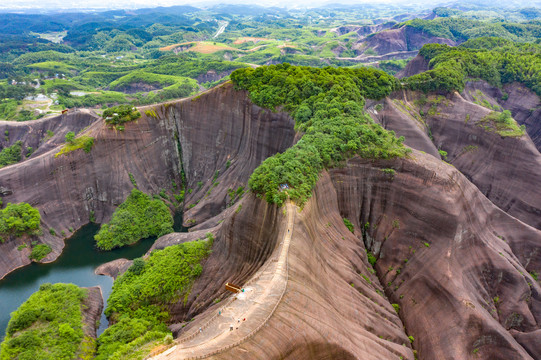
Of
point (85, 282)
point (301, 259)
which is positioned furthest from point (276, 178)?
point (85, 282)

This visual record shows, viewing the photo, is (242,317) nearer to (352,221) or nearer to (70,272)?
(352,221)

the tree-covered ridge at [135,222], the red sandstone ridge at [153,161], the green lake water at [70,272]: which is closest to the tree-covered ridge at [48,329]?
the green lake water at [70,272]

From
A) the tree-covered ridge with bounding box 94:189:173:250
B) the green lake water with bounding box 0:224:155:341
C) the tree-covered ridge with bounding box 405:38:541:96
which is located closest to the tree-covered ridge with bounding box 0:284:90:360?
the green lake water with bounding box 0:224:155:341

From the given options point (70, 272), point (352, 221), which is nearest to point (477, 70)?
point (352, 221)

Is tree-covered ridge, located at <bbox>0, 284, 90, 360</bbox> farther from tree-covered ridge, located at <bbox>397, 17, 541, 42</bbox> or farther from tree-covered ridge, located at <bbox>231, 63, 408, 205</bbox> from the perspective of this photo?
tree-covered ridge, located at <bbox>397, 17, 541, 42</bbox>

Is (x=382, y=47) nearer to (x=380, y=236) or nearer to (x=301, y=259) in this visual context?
(x=380, y=236)

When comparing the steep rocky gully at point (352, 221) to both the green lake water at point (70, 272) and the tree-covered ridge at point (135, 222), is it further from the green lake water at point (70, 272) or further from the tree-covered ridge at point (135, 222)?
the tree-covered ridge at point (135, 222)
